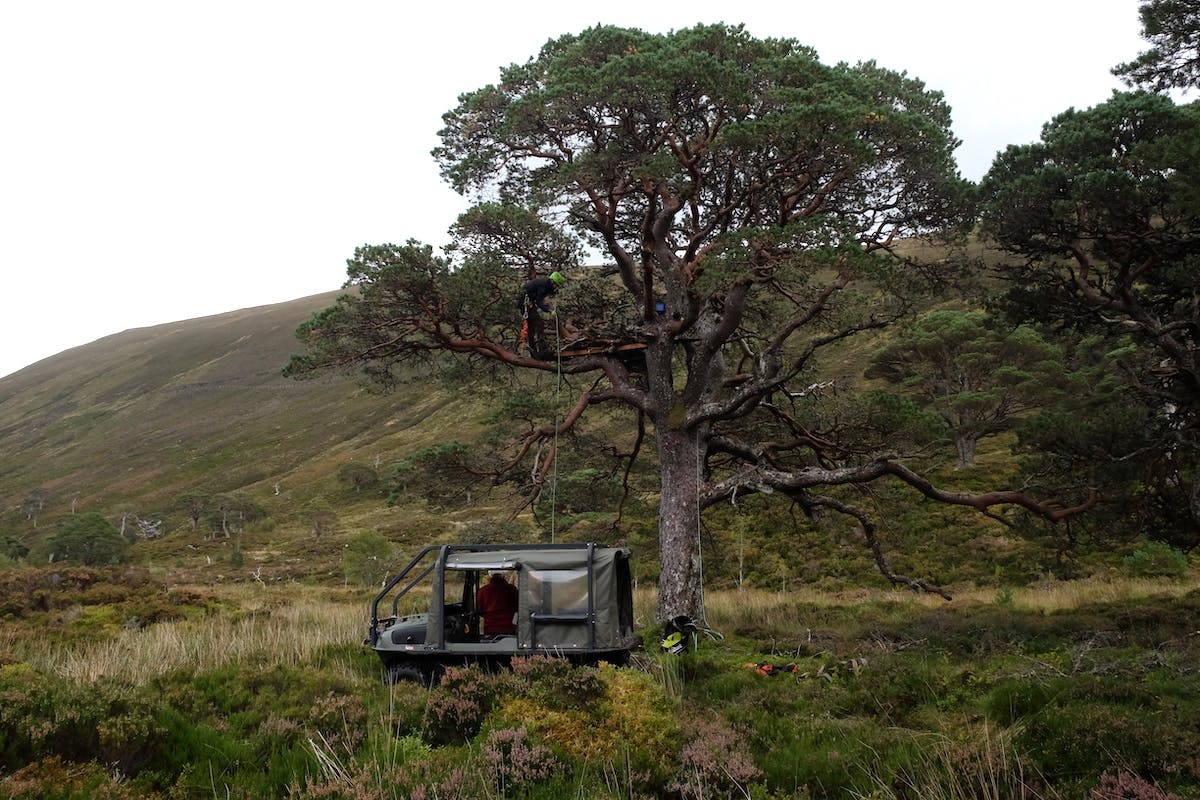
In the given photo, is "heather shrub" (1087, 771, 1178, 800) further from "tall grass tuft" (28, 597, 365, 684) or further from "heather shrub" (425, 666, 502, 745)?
"tall grass tuft" (28, 597, 365, 684)

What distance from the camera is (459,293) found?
14164mm

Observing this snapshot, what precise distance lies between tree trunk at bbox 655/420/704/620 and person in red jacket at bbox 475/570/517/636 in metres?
4.39

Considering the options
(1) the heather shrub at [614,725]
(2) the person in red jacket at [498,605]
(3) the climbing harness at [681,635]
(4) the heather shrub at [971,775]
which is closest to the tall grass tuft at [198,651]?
(2) the person in red jacket at [498,605]

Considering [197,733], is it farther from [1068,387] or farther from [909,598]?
[1068,387]

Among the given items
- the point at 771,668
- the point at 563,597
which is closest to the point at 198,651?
the point at 563,597

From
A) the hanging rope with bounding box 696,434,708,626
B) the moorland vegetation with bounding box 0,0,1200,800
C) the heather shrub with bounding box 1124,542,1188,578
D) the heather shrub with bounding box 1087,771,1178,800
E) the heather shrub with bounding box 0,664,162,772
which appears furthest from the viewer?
the heather shrub with bounding box 1124,542,1188,578

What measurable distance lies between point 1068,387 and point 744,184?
26.8 metres

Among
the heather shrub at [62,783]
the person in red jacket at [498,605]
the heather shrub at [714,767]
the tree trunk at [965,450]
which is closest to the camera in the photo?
the heather shrub at [62,783]

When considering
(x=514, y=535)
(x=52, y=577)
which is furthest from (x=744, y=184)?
(x=52, y=577)

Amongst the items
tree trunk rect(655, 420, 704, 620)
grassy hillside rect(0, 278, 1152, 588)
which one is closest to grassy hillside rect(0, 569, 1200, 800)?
tree trunk rect(655, 420, 704, 620)

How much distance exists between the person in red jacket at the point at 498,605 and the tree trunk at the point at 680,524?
439cm

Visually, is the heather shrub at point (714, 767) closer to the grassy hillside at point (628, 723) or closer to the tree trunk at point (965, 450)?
the grassy hillside at point (628, 723)

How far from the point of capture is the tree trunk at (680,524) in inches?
549

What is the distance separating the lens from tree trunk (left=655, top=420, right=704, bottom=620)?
1394 cm
